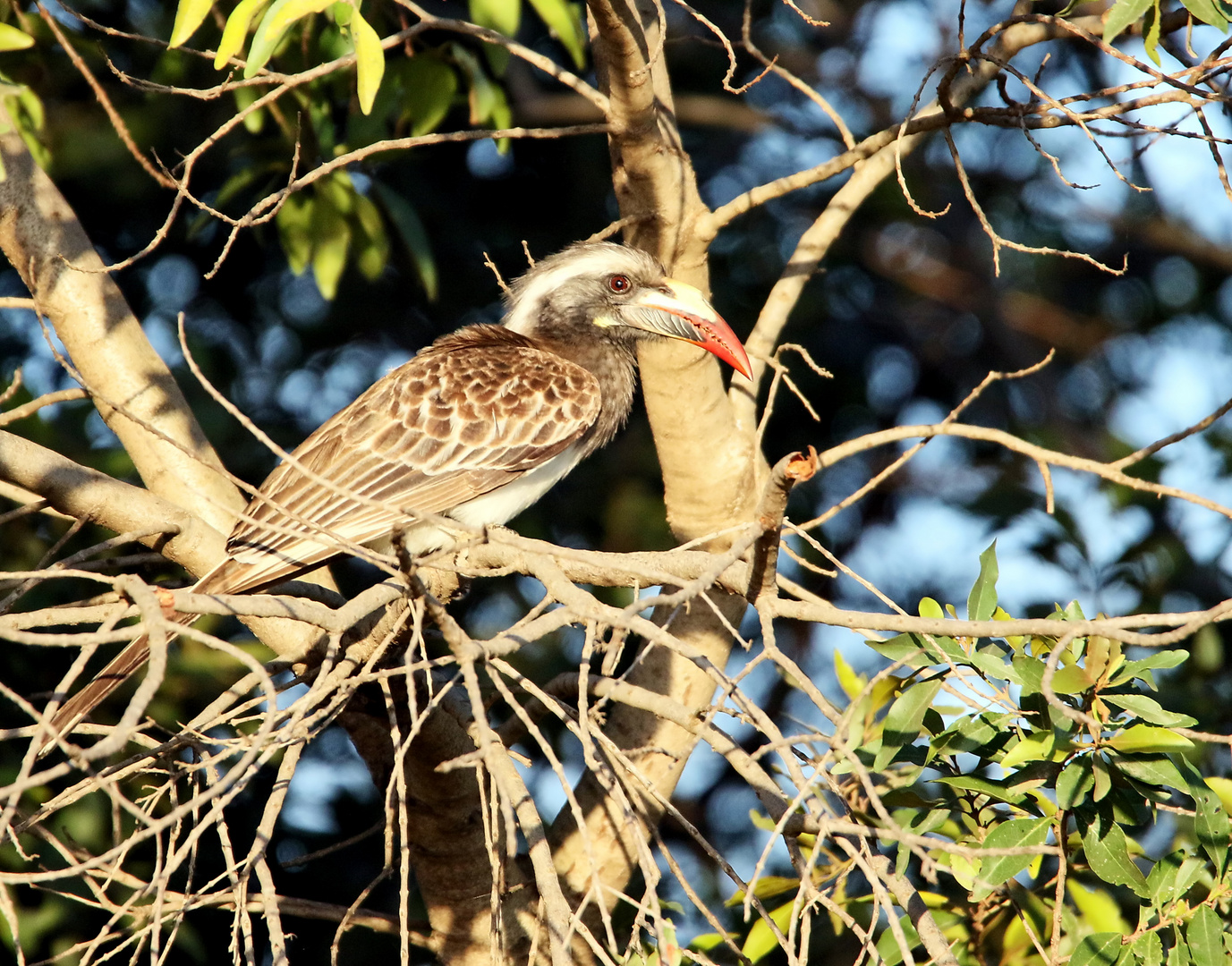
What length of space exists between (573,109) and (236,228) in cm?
373

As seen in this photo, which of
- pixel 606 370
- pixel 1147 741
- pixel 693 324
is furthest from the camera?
pixel 606 370

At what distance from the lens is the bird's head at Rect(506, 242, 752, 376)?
12.9 feet

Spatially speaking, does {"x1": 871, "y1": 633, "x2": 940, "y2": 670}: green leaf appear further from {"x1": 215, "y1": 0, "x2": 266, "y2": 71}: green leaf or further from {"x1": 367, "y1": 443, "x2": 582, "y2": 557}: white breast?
{"x1": 367, "y1": 443, "x2": 582, "y2": 557}: white breast

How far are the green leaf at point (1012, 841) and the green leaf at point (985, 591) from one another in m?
0.43

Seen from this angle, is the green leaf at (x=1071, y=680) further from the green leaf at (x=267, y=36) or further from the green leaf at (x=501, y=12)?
the green leaf at (x=501, y=12)

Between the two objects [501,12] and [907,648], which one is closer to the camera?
[907,648]

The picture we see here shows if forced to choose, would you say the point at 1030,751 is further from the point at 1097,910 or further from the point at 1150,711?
the point at 1097,910

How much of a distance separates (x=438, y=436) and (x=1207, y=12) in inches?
94.6

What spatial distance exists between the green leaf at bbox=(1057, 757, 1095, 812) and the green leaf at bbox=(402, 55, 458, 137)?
2.68 m

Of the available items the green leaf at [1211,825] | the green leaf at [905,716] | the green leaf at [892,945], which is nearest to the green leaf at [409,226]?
the green leaf at [905,716]

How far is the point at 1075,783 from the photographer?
2363 mm

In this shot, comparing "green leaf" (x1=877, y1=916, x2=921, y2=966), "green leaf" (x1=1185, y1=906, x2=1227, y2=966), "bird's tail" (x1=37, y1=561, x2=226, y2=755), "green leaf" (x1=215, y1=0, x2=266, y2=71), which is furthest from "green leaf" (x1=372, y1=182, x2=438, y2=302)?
→ "green leaf" (x1=1185, y1=906, x2=1227, y2=966)

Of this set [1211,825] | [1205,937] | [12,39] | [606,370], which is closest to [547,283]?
[606,370]

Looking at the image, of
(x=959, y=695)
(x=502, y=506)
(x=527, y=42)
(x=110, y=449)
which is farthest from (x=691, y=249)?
(x=527, y=42)
